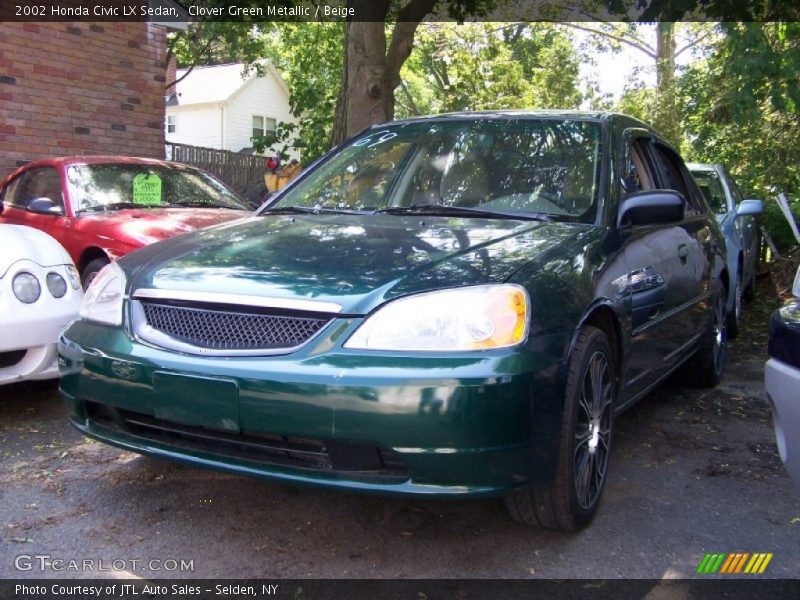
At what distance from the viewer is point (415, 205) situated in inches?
A: 149

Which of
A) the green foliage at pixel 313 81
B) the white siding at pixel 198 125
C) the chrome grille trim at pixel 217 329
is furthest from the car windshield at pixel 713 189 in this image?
the white siding at pixel 198 125

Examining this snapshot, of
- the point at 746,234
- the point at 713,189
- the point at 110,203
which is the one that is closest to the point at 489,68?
the point at 713,189

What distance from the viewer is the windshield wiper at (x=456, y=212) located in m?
3.53

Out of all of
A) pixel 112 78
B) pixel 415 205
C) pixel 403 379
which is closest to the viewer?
pixel 403 379

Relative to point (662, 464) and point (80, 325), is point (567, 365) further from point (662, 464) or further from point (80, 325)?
point (80, 325)

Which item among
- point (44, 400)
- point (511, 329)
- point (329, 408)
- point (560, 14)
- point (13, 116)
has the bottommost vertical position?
point (44, 400)

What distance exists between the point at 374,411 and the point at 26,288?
265 cm

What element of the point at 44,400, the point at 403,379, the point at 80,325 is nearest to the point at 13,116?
the point at 44,400

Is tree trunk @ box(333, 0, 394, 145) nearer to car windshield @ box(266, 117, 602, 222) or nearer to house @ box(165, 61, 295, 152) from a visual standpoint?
car windshield @ box(266, 117, 602, 222)

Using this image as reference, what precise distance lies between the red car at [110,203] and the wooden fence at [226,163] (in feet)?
21.9

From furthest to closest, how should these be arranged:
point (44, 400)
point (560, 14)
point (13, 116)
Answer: point (560, 14) < point (13, 116) < point (44, 400)

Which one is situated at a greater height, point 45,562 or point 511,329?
point 511,329

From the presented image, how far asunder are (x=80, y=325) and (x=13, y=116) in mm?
7535

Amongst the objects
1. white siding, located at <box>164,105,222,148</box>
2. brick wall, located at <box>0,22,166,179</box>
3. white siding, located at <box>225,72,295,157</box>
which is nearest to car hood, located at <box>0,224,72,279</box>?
brick wall, located at <box>0,22,166,179</box>
